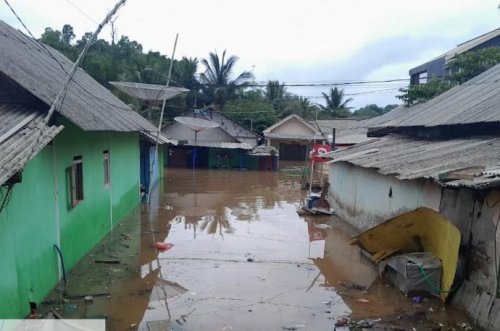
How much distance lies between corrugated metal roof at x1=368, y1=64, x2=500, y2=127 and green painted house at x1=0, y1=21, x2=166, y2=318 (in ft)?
27.3

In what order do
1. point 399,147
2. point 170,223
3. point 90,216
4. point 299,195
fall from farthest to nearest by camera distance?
point 299,195, point 170,223, point 399,147, point 90,216

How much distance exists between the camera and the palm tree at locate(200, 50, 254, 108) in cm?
3909

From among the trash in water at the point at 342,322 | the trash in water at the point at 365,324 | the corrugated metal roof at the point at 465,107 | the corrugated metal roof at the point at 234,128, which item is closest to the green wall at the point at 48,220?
the trash in water at the point at 342,322

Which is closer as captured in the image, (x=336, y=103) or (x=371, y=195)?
(x=371, y=195)

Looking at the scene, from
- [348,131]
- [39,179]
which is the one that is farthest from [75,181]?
[348,131]

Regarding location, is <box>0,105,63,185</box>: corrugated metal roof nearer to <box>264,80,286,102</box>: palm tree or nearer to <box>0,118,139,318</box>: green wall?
<box>0,118,139,318</box>: green wall

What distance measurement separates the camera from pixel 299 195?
70.3ft

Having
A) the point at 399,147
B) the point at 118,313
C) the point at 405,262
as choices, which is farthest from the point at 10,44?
the point at 399,147

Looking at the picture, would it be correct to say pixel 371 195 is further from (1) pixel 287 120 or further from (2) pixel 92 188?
(1) pixel 287 120

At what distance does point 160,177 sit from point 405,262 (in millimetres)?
20142

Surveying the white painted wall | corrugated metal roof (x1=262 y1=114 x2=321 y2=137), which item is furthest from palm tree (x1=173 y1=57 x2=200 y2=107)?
the white painted wall

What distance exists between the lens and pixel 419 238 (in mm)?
8336

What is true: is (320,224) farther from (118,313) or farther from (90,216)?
(118,313)

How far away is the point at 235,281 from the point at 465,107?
790cm
